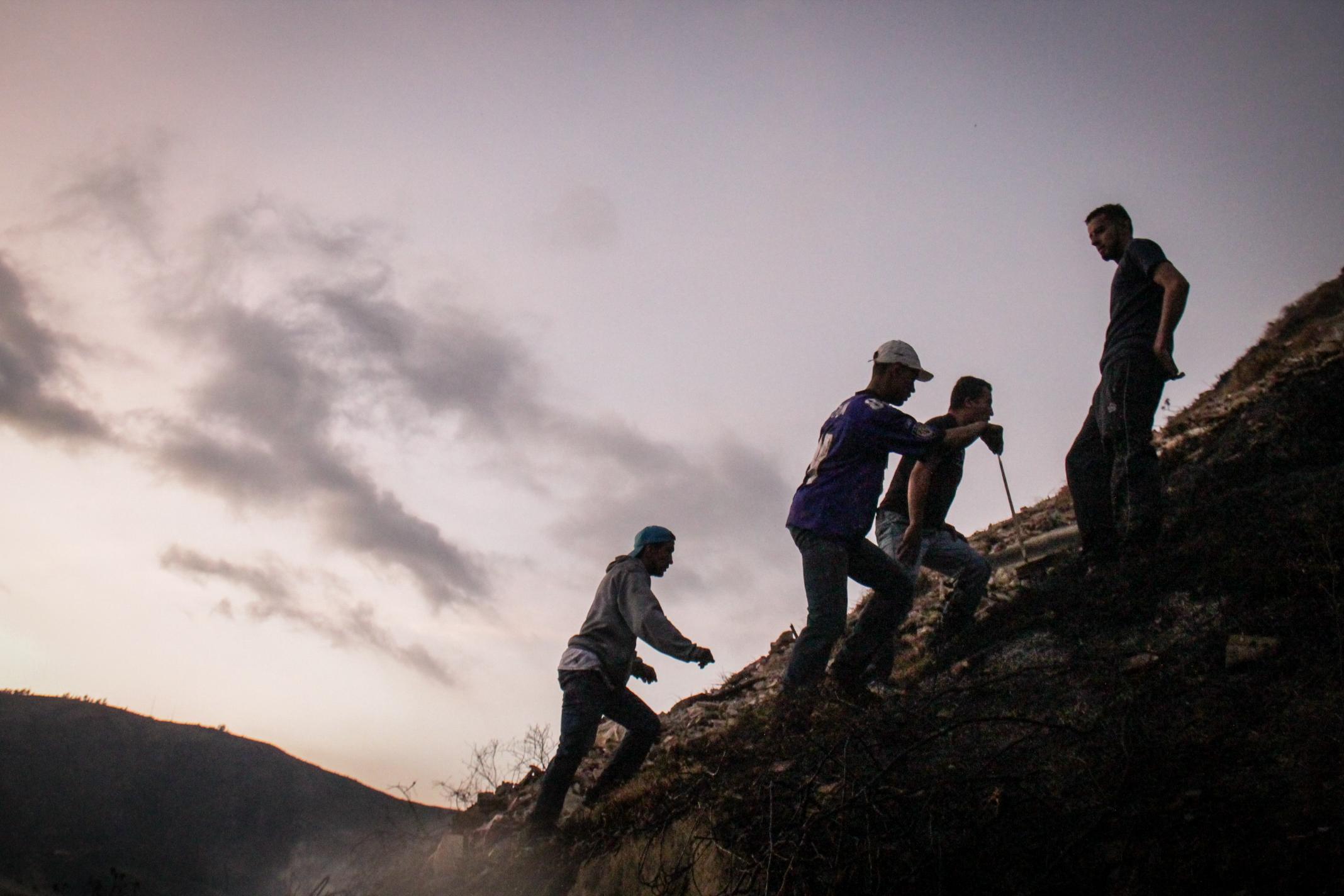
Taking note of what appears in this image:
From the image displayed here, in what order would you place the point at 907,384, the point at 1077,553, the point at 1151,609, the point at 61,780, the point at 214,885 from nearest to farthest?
the point at 1151,609, the point at 907,384, the point at 1077,553, the point at 214,885, the point at 61,780

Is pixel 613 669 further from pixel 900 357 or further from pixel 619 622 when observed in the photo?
pixel 900 357

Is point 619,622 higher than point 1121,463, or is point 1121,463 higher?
point 1121,463

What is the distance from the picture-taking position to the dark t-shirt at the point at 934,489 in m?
6.22

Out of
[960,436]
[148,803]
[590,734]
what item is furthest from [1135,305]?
[148,803]

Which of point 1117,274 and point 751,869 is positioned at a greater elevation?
point 1117,274

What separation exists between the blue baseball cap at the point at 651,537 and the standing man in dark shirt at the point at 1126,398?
9.78 ft

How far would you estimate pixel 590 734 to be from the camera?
223 inches

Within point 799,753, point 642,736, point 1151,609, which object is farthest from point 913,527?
point 642,736

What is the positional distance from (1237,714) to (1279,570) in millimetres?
1529

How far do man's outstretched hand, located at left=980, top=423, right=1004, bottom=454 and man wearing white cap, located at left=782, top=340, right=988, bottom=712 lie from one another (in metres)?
0.50

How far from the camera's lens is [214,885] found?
108ft

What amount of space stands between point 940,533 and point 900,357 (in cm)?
141

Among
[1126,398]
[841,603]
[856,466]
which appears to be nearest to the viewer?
[841,603]

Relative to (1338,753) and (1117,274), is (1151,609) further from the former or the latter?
(1117,274)
